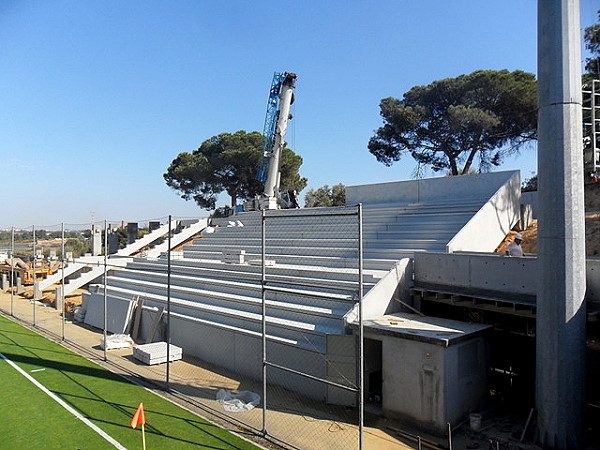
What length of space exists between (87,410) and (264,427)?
370 centimetres

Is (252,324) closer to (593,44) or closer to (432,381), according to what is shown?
(432,381)

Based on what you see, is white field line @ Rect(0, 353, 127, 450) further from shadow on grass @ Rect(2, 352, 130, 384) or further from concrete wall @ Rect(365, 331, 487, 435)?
concrete wall @ Rect(365, 331, 487, 435)

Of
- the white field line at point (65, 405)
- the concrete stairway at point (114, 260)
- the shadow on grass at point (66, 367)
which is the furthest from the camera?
the concrete stairway at point (114, 260)

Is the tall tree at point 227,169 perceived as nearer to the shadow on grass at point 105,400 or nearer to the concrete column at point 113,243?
the concrete column at point 113,243

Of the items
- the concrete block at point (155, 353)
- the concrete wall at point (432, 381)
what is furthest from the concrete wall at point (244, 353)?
the concrete wall at point (432, 381)

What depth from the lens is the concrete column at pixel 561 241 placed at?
7.41 meters

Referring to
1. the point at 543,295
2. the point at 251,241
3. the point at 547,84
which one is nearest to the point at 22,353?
the point at 251,241

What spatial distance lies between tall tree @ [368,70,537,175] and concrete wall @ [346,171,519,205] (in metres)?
15.4

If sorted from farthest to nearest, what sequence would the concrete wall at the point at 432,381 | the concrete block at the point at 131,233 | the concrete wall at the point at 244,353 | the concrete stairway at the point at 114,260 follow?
the concrete block at the point at 131,233 → the concrete stairway at the point at 114,260 → the concrete wall at the point at 244,353 → the concrete wall at the point at 432,381

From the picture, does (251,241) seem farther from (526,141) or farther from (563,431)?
(526,141)

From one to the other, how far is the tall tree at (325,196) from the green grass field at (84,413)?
28346 millimetres

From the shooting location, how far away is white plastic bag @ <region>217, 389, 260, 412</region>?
30.8ft

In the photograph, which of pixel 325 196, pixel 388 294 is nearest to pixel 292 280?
pixel 388 294

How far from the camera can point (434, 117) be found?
3459cm
